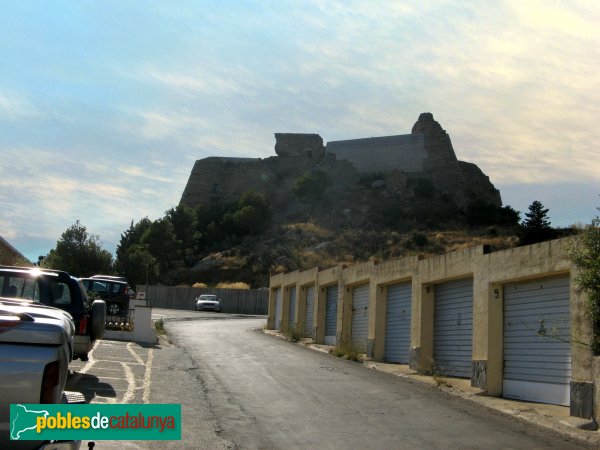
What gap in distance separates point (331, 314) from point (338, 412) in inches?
669

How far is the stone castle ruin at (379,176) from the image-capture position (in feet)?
269

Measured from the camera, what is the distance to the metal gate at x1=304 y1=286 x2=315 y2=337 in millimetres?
31719

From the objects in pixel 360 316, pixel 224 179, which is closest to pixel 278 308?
pixel 360 316

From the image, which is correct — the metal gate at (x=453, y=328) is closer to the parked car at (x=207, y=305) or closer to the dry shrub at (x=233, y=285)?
the parked car at (x=207, y=305)

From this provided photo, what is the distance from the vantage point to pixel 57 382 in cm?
481

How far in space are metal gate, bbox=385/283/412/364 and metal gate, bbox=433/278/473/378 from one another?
191 cm

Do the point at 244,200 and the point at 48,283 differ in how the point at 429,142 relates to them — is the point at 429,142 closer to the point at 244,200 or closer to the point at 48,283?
the point at 244,200

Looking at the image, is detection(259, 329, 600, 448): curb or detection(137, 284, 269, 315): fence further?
detection(137, 284, 269, 315): fence

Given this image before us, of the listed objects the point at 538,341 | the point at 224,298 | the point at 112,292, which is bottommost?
the point at 538,341

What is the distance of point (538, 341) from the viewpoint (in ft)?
47.6

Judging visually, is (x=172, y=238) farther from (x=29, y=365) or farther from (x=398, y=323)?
(x=29, y=365)

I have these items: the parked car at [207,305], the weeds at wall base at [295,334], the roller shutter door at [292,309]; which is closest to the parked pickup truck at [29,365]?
the weeds at wall base at [295,334]

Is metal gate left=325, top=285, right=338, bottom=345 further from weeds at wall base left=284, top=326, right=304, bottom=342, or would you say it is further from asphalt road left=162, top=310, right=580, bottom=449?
asphalt road left=162, top=310, right=580, bottom=449

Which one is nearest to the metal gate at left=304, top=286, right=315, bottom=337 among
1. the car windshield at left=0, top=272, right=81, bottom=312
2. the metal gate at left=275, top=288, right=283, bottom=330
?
the metal gate at left=275, top=288, right=283, bottom=330
